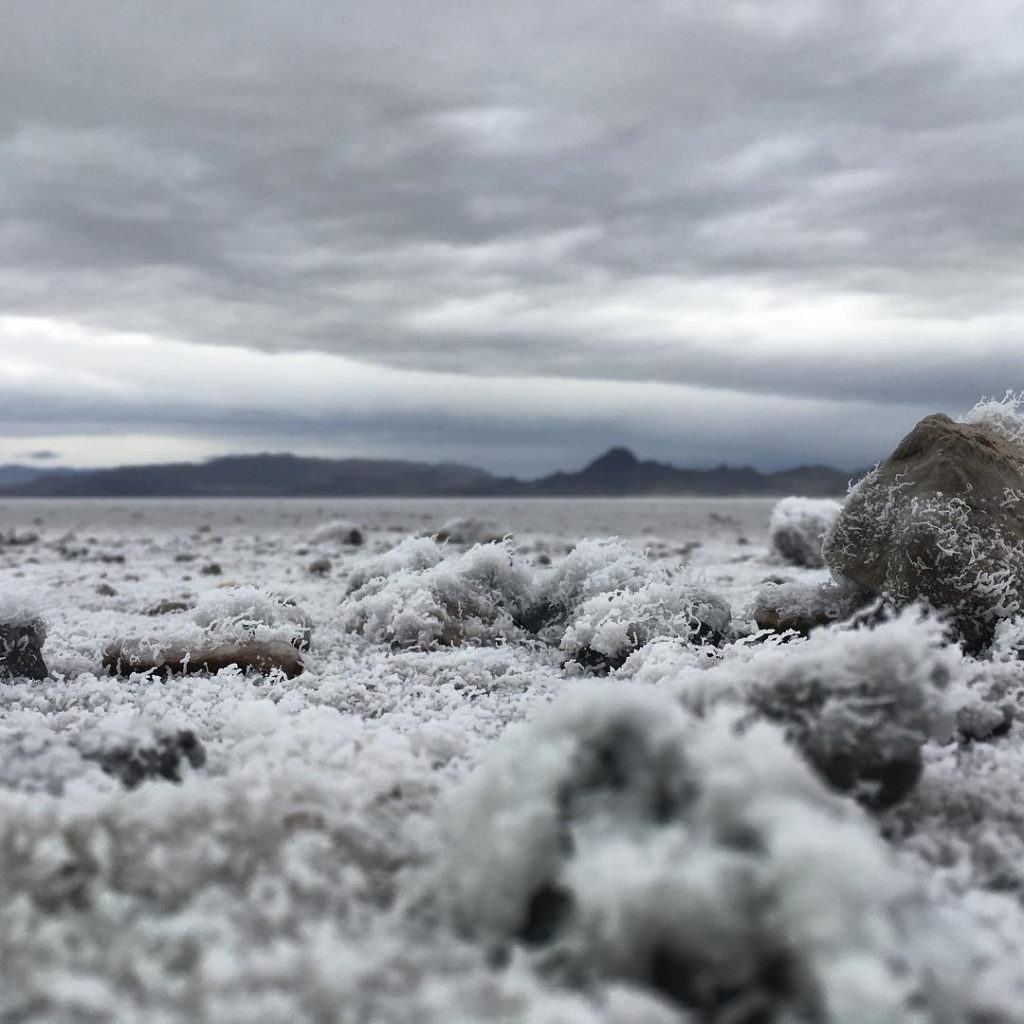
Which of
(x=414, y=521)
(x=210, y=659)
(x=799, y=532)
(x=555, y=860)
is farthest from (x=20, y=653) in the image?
(x=414, y=521)

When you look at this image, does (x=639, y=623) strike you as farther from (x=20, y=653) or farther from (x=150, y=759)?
(x=20, y=653)

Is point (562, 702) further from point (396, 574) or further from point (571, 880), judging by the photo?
point (396, 574)

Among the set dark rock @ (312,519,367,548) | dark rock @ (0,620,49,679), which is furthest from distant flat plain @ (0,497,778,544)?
dark rock @ (0,620,49,679)

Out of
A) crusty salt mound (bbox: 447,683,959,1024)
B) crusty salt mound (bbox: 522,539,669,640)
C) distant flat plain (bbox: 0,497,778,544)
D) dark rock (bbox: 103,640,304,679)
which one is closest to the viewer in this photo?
crusty salt mound (bbox: 447,683,959,1024)

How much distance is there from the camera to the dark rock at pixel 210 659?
491 cm

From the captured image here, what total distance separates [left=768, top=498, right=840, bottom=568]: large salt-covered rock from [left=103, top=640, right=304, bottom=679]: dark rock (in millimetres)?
7730

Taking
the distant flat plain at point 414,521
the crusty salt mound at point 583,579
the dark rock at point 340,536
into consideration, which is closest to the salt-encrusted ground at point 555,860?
the crusty salt mound at point 583,579

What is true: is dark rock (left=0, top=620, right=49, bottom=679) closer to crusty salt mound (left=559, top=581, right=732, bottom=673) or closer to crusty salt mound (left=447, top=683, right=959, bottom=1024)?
crusty salt mound (left=559, top=581, right=732, bottom=673)

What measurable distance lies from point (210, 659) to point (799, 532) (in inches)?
321

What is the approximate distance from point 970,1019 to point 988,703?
6.56 feet

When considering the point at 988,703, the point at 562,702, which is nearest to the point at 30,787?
the point at 562,702

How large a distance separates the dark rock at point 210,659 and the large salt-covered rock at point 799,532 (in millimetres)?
7730

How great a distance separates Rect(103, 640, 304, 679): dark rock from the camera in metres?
4.91

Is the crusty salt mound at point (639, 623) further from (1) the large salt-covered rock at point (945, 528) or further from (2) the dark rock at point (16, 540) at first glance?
(2) the dark rock at point (16, 540)
